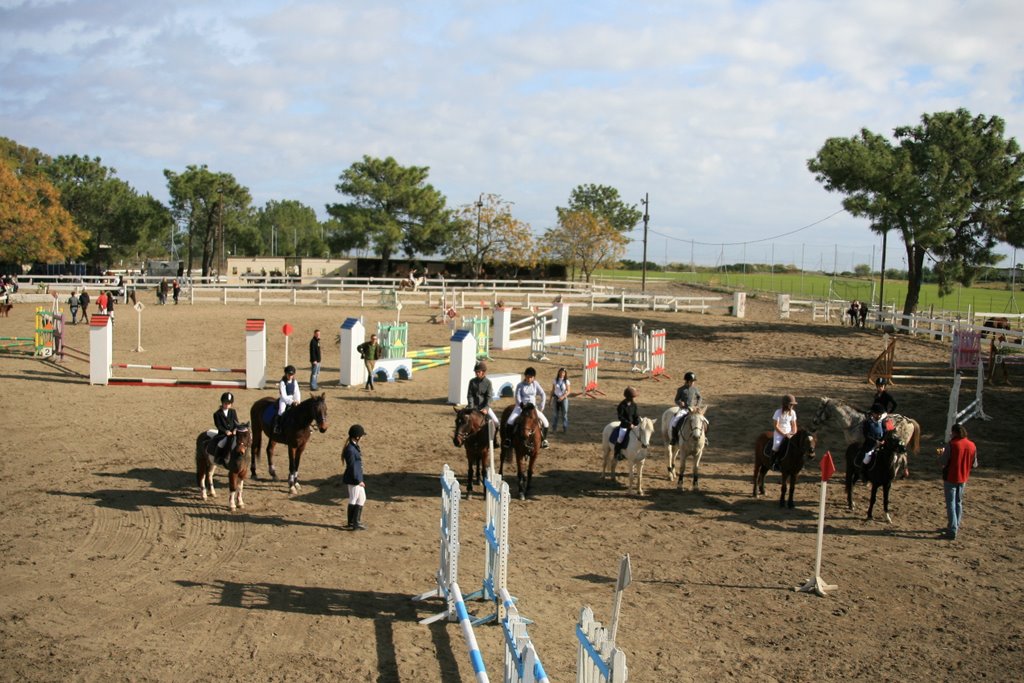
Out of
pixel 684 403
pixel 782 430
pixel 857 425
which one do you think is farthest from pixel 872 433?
pixel 684 403

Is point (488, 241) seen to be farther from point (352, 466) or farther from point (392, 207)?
point (352, 466)

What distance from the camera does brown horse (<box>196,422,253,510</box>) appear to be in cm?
1172

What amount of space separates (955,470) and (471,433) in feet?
22.7

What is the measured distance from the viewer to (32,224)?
178ft

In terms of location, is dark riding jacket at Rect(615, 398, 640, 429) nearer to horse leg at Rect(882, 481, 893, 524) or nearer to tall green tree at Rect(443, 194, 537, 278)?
horse leg at Rect(882, 481, 893, 524)

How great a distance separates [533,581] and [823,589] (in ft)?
11.2

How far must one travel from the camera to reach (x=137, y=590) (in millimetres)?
9219

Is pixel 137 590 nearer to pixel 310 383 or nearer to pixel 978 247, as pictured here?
pixel 310 383

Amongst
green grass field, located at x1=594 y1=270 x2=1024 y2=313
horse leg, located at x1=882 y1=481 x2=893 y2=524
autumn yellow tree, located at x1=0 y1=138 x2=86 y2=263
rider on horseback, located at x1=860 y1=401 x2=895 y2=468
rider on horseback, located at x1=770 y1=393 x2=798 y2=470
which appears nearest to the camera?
horse leg, located at x1=882 y1=481 x2=893 y2=524

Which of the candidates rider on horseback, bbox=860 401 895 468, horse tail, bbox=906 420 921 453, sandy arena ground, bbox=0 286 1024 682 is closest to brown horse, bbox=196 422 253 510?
sandy arena ground, bbox=0 286 1024 682

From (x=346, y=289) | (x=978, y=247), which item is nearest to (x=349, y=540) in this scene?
(x=978, y=247)

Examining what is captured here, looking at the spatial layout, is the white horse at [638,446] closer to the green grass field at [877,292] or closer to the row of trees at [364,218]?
the green grass field at [877,292]

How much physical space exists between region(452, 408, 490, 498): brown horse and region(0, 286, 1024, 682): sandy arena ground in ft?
2.93

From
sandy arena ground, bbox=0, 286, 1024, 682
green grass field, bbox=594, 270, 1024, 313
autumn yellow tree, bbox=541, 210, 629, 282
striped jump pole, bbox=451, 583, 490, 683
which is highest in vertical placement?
autumn yellow tree, bbox=541, 210, 629, 282
